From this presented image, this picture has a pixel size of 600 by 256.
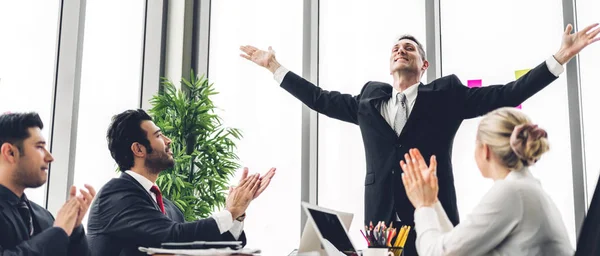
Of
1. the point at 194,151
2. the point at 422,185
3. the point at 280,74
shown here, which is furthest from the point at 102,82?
the point at 422,185

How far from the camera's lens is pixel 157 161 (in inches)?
105

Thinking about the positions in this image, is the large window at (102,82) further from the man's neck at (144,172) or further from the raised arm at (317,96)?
the man's neck at (144,172)

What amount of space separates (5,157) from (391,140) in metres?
1.67

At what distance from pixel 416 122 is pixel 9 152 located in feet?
5.77

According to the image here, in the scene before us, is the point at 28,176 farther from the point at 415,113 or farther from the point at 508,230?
the point at 415,113

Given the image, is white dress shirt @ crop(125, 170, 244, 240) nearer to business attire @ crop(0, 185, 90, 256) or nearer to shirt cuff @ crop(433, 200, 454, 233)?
business attire @ crop(0, 185, 90, 256)

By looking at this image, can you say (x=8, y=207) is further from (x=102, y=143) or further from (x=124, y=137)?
(x=102, y=143)

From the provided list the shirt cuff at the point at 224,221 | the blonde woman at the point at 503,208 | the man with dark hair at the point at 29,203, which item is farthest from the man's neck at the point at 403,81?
the man with dark hair at the point at 29,203

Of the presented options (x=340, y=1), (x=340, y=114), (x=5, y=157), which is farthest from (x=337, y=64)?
(x=5, y=157)

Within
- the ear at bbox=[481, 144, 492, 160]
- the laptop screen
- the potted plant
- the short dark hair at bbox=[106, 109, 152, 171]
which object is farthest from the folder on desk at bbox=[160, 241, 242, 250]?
the potted plant

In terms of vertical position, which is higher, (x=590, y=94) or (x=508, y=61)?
(x=508, y=61)

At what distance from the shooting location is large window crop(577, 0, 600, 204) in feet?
12.9

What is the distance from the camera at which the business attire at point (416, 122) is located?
291cm

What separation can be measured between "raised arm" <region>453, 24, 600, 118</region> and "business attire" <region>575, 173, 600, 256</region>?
70.6 inches
